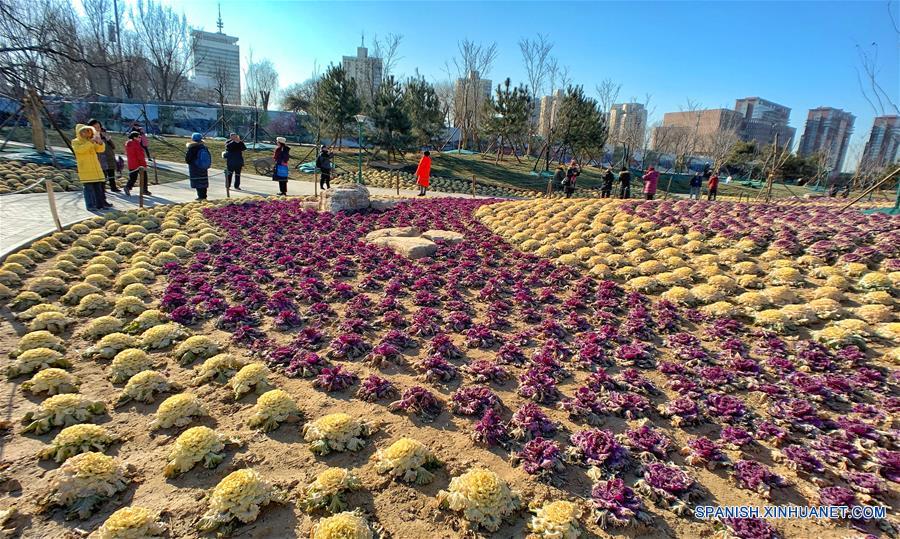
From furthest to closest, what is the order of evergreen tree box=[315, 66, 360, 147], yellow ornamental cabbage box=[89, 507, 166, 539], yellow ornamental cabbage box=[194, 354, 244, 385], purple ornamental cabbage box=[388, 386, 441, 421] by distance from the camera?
evergreen tree box=[315, 66, 360, 147], yellow ornamental cabbage box=[194, 354, 244, 385], purple ornamental cabbage box=[388, 386, 441, 421], yellow ornamental cabbage box=[89, 507, 166, 539]

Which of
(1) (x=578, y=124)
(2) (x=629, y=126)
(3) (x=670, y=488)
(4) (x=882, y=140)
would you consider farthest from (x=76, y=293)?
(2) (x=629, y=126)

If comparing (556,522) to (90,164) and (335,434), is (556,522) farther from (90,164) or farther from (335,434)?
(90,164)

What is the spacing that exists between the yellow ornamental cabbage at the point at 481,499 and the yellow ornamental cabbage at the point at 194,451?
1.95 metres

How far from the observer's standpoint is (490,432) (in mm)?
3951

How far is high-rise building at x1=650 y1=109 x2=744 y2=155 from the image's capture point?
63.2 metres

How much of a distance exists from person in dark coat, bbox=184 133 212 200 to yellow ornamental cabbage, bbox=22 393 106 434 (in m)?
11.5

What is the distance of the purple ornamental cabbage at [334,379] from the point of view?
467 centimetres

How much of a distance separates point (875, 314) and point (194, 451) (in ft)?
28.0

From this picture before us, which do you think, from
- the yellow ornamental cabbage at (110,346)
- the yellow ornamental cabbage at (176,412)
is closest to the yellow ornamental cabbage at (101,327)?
the yellow ornamental cabbage at (110,346)

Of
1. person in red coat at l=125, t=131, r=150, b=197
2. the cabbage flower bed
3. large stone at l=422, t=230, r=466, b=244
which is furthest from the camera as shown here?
person in red coat at l=125, t=131, r=150, b=197

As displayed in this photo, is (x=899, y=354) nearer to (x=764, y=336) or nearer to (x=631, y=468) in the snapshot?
(x=764, y=336)

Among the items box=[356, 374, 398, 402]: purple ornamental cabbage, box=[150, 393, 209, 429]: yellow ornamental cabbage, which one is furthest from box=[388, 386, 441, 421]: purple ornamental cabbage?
box=[150, 393, 209, 429]: yellow ornamental cabbage

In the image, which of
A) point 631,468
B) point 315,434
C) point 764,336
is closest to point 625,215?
point 764,336

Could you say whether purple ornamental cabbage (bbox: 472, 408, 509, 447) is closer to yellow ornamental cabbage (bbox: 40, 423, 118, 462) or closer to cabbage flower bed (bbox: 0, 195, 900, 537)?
cabbage flower bed (bbox: 0, 195, 900, 537)
